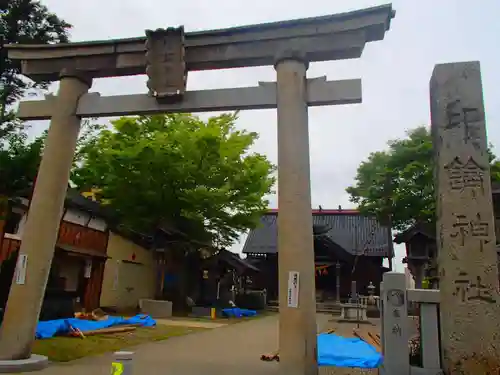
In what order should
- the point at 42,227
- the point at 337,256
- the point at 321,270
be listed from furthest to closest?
the point at 321,270 < the point at 337,256 < the point at 42,227

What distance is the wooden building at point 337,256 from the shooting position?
34.4 m

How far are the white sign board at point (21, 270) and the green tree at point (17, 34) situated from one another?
31.2ft

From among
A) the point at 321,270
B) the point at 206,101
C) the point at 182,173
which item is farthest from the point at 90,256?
the point at 321,270

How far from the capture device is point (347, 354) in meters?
10.2

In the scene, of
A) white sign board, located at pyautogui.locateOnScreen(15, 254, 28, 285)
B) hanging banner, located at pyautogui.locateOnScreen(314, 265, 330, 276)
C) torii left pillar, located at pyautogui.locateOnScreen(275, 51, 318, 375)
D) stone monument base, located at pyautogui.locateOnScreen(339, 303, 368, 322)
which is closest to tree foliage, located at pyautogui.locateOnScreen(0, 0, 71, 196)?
white sign board, located at pyautogui.locateOnScreen(15, 254, 28, 285)

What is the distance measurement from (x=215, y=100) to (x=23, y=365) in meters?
6.41

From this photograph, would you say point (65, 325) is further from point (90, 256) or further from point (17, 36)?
point (17, 36)

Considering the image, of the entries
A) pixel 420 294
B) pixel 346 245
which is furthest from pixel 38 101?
pixel 346 245

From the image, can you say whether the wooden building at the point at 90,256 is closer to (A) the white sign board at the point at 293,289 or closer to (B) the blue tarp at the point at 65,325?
(B) the blue tarp at the point at 65,325

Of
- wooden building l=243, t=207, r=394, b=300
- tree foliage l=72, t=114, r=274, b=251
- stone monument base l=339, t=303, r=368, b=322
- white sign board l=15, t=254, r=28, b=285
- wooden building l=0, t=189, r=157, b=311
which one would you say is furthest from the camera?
wooden building l=243, t=207, r=394, b=300

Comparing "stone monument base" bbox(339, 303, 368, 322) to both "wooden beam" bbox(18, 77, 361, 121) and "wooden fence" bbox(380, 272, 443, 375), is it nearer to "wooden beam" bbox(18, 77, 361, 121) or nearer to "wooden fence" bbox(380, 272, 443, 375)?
"wooden fence" bbox(380, 272, 443, 375)

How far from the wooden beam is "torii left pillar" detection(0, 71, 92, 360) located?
389 mm

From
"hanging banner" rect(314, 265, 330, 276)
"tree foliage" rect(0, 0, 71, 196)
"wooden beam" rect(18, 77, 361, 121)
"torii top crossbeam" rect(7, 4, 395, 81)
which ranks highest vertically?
"tree foliage" rect(0, 0, 71, 196)

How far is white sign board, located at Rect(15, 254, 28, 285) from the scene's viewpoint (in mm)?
8586
